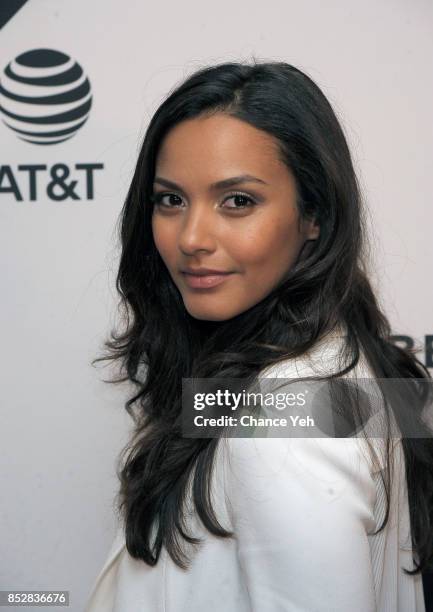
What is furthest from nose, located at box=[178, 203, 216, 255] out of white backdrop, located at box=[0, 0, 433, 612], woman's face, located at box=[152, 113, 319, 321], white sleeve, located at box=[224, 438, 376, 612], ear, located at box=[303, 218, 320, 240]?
white backdrop, located at box=[0, 0, 433, 612]

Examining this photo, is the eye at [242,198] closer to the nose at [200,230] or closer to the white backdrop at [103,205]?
the nose at [200,230]

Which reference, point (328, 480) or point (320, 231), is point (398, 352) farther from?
point (328, 480)

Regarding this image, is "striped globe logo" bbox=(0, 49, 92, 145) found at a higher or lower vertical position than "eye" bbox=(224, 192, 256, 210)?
higher

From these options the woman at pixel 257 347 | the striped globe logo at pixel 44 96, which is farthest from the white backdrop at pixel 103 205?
the woman at pixel 257 347

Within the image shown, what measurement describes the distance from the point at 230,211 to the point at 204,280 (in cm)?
11

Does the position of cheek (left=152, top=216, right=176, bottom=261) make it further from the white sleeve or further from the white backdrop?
the white backdrop

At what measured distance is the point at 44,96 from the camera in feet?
5.71

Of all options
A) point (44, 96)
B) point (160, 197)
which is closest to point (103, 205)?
point (44, 96)

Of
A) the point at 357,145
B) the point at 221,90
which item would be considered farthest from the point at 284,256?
the point at 357,145

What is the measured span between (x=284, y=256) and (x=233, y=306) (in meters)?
0.10

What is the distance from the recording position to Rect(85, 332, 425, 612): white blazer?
2.61 feet

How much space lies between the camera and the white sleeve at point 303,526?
794 millimetres

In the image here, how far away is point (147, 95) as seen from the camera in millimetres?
1696

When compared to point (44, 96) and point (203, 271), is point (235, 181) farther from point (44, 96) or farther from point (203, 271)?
point (44, 96)
